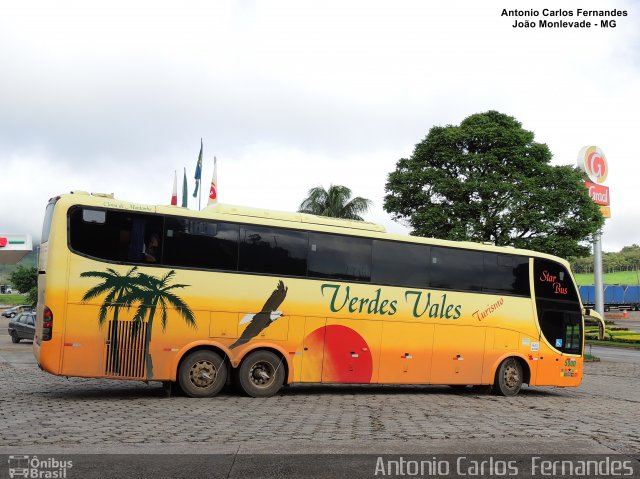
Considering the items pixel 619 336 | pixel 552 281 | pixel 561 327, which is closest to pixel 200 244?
pixel 552 281

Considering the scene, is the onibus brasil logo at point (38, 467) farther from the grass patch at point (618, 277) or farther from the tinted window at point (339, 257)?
the grass patch at point (618, 277)

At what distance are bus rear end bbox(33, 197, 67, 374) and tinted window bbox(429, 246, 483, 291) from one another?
324 inches

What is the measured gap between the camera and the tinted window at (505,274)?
16250 millimetres

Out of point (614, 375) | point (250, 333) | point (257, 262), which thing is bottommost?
point (614, 375)

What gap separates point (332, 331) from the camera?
14391 mm

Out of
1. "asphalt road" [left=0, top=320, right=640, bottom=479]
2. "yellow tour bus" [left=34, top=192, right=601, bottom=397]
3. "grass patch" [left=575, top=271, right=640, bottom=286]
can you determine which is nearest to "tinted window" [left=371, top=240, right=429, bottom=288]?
"yellow tour bus" [left=34, top=192, right=601, bottom=397]

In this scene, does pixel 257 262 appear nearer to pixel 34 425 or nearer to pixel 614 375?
pixel 34 425

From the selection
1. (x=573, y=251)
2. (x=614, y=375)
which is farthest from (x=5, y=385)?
(x=573, y=251)

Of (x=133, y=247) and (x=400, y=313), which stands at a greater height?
(x=133, y=247)

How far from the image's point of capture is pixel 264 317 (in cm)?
1370

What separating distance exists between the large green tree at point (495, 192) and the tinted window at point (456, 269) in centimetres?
1393

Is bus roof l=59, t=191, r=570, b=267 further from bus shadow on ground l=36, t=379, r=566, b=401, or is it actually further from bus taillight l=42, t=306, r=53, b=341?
bus shadow on ground l=36, t=379, r=566, b=401

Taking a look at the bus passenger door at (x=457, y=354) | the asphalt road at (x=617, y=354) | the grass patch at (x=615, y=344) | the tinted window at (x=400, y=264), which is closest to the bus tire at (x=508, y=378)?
the bus passenger door at (x=457, y=354)

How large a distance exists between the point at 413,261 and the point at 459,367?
115 inches
